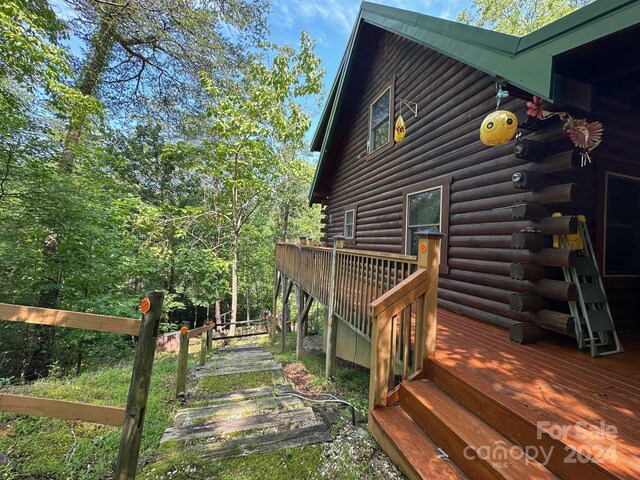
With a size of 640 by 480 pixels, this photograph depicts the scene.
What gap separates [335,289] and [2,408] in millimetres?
3662

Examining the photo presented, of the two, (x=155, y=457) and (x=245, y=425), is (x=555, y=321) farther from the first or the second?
Answer: (x=155, y=457)

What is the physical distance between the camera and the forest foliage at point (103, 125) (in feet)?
20.7

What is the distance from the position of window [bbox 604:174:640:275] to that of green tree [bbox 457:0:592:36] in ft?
58.5

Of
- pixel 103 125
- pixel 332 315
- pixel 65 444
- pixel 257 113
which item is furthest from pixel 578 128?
pixel 103 125

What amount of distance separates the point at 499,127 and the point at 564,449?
2570 mm

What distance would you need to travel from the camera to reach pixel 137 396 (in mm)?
1947

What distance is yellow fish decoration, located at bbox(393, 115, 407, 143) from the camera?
5.86 meters

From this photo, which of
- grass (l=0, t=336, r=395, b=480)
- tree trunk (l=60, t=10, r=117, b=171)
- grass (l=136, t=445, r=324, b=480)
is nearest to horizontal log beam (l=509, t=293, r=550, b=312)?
grass (l=0, t=336, r=395, b=480)

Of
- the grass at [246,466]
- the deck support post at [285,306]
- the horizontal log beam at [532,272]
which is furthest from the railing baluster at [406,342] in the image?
the deck support post at [285,306]

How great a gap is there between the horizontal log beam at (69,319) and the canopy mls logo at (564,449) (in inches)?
96.5

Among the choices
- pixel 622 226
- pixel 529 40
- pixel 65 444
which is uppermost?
pixel 529 40

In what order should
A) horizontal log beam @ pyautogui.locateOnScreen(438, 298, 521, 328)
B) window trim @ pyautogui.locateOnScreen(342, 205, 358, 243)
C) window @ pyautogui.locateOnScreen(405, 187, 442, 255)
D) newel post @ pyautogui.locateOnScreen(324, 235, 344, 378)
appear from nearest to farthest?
horizontal log beam @ pyautogui.locateOnScreen(438, 298, 521, 328) < newel post @ pyautogui.locateOnScreen(324, 235, 344, 378) < window @ pyautogui.locateOnScreen(405, 187, 442, 255) < window trim @ pyautogui.locateOnScreen(342, 205, 358, 243)

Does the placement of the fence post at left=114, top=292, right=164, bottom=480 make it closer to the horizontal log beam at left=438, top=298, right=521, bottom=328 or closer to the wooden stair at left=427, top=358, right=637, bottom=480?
the wooden stair at left=427, top=358, right=637, bottom=480

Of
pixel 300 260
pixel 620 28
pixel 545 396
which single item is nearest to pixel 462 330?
pixel 545 396
